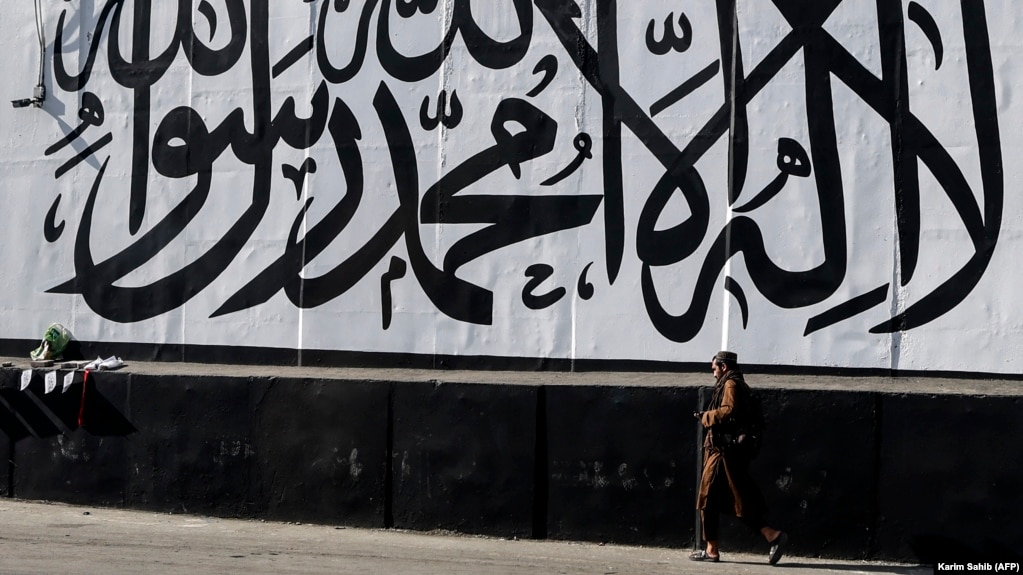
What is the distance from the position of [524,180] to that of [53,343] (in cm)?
569

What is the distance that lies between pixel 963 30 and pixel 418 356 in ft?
19.8

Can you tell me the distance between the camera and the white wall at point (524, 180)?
10.3 m

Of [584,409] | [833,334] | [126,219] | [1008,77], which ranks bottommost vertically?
[584,409]

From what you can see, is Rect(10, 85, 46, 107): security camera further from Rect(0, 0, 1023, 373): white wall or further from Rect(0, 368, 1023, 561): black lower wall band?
Rect(0, 368, 1023, 561): black lower wall band

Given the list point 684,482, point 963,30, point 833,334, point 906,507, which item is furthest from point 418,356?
point 963,30

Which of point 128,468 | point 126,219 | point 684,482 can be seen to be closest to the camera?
point 684,482

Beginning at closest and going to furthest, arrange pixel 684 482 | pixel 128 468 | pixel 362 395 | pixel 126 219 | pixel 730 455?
pixel 730 455 < pixel 684 482 < pixel 362 395 < pixel 128 468 < pixel 126 219

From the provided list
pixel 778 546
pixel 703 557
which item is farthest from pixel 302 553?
pixel 778 546

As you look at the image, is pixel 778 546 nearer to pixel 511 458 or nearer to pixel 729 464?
pixel 729 464

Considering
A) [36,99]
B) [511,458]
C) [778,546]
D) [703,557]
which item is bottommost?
[703,557]

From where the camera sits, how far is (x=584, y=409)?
404 inches

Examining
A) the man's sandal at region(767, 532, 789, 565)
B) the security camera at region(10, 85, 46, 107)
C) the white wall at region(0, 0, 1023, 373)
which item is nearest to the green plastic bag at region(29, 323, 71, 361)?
the white wall at region(0, 0, 1023, 373)

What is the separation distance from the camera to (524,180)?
449 inches

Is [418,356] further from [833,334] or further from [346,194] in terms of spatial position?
[833,334]
